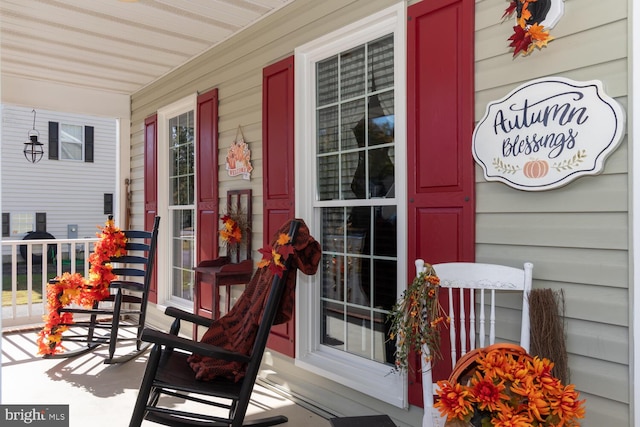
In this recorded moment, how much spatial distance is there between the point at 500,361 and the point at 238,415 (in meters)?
1.26

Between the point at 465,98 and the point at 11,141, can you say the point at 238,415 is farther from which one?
the point at 11,141

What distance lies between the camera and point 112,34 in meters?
4.04

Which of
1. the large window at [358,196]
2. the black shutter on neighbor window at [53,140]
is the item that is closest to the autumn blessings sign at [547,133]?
the large window at [358,196]

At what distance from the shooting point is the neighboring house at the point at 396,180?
71.4 inches

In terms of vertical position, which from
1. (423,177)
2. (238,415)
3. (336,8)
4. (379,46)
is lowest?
(238,415)

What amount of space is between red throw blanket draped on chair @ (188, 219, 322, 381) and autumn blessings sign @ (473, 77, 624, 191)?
94cm

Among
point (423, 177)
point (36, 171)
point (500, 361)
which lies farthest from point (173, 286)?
point (36, 171)

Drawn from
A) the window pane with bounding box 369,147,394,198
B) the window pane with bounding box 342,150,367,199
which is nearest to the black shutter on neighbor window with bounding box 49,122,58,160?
the window pane with bounding box 342,150,367,199

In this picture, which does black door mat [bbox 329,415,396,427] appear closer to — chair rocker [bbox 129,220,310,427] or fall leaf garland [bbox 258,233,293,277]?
chair rocker [bbox 129,220,310,427]

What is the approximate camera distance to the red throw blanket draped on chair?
7.65 feet

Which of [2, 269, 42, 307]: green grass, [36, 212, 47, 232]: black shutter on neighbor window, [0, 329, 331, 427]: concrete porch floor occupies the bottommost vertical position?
[2, 269, 42, 307]: green grass

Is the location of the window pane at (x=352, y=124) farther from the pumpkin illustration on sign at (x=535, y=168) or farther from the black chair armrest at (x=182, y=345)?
the black chair armrest at (x=182, y=345)

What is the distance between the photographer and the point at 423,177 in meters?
2.45

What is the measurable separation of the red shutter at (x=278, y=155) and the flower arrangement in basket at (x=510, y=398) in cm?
204
